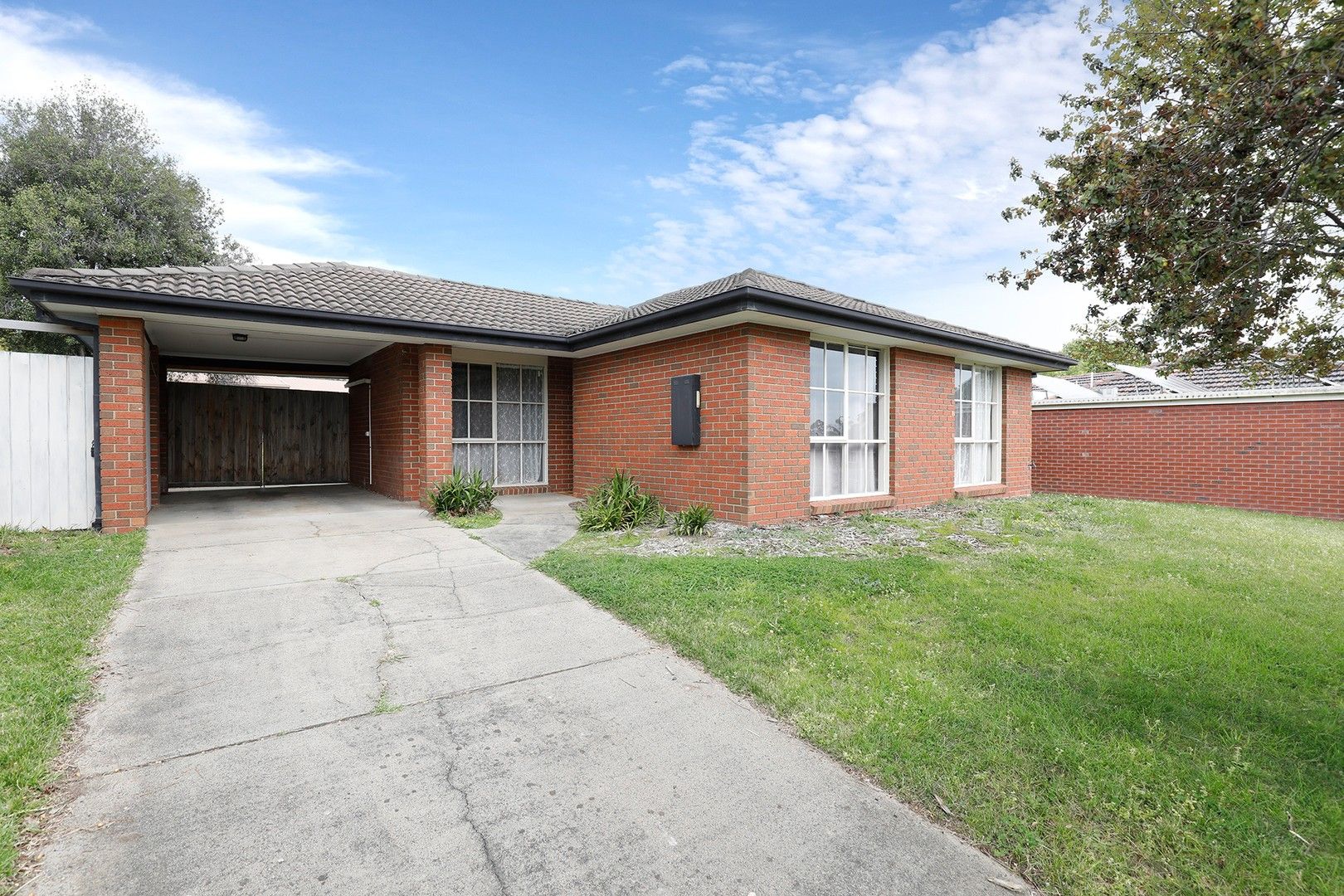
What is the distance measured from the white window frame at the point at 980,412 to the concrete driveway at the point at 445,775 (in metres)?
9.64

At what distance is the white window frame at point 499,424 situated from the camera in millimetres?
11320

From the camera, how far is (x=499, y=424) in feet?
38.1

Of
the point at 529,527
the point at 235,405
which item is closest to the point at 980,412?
the point at 529,527

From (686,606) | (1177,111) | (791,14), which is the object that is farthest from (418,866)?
(791,14)

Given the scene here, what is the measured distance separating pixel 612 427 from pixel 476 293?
15.2 feet

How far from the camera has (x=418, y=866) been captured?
2070 mm

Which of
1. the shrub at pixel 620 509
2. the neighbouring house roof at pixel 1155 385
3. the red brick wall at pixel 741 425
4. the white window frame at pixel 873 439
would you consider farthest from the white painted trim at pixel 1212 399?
the shrub at pixel 620 509

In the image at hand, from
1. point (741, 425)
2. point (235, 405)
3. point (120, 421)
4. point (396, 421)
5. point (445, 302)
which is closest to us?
point (120, 421)

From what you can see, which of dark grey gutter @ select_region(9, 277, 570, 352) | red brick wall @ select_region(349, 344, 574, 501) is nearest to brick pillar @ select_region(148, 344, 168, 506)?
dark grey gutter @ select_region(9, 277, 570, 352)

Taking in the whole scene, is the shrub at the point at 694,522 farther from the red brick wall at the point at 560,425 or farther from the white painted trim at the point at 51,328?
the white painted trim at the point at 51,328

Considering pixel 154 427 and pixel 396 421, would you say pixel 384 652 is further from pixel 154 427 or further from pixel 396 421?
pixel 154 427

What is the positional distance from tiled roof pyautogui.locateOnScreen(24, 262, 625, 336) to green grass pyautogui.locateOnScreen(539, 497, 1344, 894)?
5.23 meters

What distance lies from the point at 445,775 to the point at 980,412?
12.7m

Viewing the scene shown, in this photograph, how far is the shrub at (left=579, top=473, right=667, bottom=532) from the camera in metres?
8.30
